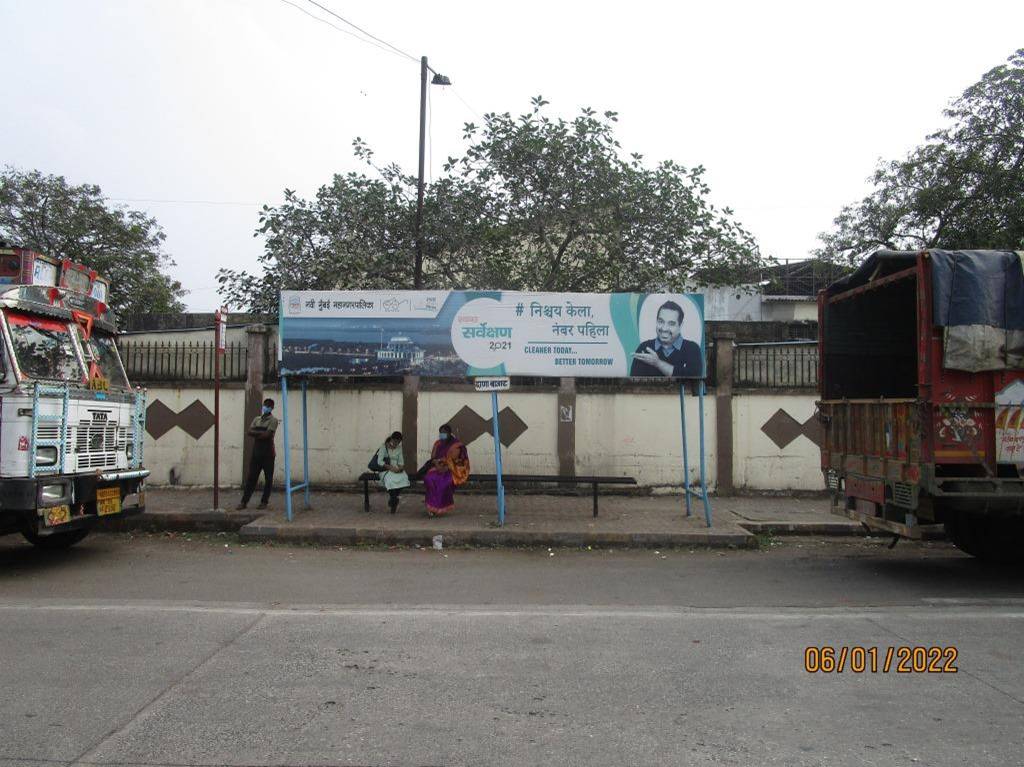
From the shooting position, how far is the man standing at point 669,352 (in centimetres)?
1004

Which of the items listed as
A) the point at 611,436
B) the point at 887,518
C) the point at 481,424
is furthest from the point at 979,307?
the point at 481,424

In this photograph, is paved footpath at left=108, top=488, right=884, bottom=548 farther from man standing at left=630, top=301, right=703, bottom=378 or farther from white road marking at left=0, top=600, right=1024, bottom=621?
white road marking at left=0, top=600, right=1024, bottom=621

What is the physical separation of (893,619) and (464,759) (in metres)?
4.09

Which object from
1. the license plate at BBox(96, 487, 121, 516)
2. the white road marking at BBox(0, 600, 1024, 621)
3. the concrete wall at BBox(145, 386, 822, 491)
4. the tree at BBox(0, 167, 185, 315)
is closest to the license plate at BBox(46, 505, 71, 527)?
the license plate at BBox(96, 487, 121, 516)

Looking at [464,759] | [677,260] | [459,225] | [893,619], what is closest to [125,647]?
→ [464,759]

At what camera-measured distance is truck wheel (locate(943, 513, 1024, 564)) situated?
777 cm

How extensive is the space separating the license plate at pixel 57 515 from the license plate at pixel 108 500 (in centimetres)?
46

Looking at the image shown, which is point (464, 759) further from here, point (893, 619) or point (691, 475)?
point (691, 475)

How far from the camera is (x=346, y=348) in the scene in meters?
10.2

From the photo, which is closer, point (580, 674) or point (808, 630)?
point (580, 674)

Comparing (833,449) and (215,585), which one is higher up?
(833,449)

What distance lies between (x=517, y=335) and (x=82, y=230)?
53.9ft

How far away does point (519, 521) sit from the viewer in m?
10.4

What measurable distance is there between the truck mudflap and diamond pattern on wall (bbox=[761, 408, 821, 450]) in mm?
4173
